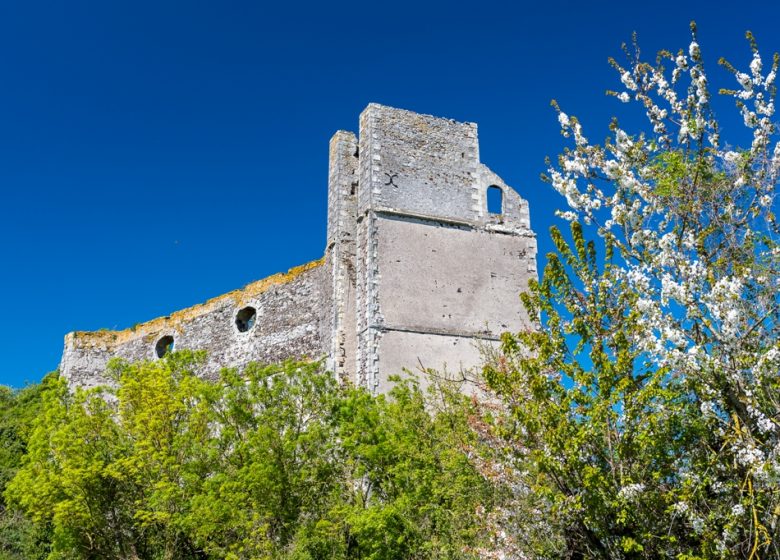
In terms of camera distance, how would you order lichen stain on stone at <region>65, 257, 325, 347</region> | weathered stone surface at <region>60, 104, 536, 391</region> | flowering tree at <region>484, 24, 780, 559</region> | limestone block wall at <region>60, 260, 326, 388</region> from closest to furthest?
1. flowering tree at <region>484, 24, 780, 559</region>
2. weathered stone surface at <region>60, 104, 536, 391</region>
3. limestone block wall at <region>60, 260, 326, 388</region>
4. lichen stain on stone at <region>65, 257, 325, 347</region>

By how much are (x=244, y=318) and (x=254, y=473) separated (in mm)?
11103

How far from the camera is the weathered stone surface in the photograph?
1692 centimetres

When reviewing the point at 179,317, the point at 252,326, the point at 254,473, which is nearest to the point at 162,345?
the point at 179,317

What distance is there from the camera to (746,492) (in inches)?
267

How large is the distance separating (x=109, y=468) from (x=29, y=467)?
83.1 inches

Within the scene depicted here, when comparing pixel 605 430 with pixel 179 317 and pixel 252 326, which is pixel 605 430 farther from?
pixel 179 317

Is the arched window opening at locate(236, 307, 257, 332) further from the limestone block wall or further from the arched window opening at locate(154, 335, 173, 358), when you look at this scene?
the arched window opening at locate(154, 335, 173, 358)

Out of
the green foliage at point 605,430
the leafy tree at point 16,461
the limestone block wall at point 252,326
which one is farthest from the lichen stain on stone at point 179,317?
the green foliage at point 605,430

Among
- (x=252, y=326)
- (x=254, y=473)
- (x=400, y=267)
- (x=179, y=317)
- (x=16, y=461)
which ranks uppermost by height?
(x=179, y=317)

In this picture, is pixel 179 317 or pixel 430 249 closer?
pixel 430 249

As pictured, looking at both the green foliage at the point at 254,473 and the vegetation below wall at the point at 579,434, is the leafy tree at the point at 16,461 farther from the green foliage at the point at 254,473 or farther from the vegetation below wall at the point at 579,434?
the vegetation below wall at the point at 579,434

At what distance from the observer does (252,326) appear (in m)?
20.3

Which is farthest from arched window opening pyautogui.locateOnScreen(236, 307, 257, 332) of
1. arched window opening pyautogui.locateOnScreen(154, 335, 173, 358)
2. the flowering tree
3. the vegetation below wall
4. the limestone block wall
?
the flowering tree

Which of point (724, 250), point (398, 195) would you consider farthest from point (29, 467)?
point (724, 250)
